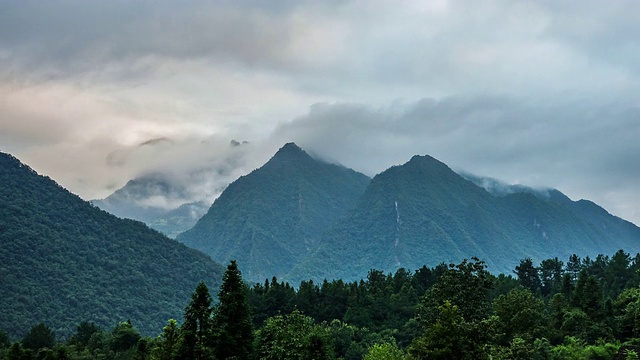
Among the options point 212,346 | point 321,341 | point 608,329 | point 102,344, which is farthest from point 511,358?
point 102,344

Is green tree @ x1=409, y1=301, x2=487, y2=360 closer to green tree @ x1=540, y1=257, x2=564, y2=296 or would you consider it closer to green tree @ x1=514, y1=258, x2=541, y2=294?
green tree @ x1=540, y1=257, x2=564, y2=296

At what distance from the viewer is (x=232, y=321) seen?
63.4 metres

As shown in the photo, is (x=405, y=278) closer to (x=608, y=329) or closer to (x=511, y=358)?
(x=608, y=329)

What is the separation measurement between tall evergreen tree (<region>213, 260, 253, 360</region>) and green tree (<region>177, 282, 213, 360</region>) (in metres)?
0.97

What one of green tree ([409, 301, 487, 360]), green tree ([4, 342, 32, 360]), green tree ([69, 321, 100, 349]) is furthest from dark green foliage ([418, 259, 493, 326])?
green tree ([69, 321, 100, 349])

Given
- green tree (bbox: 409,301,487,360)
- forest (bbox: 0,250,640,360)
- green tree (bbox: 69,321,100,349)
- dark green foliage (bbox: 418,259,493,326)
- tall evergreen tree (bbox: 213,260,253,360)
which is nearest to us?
green tree (bbox: 409,301,487,360)

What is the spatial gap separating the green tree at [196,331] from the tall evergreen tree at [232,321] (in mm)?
968

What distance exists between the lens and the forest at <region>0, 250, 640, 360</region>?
58781mm

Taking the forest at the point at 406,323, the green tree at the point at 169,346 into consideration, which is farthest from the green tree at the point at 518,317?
the green tree at the point at 169,346

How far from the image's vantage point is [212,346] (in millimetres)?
62469

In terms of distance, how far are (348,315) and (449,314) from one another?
68.9 meters

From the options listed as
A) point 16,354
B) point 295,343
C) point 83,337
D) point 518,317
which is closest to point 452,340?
point 295,343

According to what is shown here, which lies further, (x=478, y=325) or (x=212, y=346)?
(x=212, y=346)

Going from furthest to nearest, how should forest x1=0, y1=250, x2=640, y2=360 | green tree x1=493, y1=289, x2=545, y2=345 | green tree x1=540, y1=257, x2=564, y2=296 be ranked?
green tree x1=540, y1=257, x2=564, y2=296 → green tree x1=493, y1=289, x2=545, y2=345 → forest x1=0, y1=250, x2=640, y2=360
